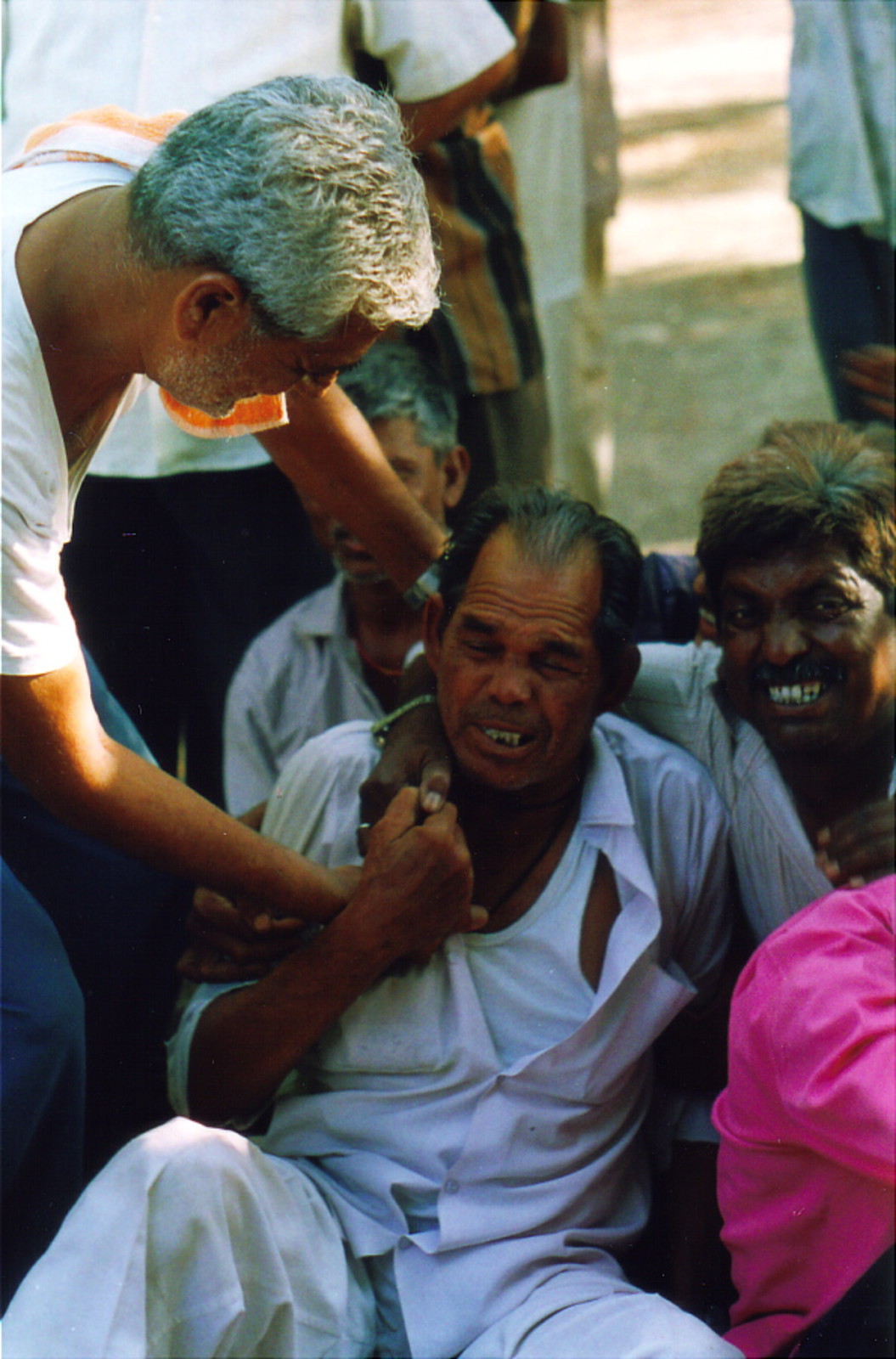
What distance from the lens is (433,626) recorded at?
271 centimetres

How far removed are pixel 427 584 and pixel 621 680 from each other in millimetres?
417

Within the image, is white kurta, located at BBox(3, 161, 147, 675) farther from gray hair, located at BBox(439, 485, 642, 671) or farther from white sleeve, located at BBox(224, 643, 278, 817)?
white sleeve, located at BBox(224, 643, 278, 817)

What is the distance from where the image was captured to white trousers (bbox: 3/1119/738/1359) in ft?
6.65

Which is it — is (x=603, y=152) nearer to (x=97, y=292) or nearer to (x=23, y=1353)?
(x=97, y=292)

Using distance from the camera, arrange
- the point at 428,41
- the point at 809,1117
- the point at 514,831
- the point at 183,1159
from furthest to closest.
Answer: the point at 428,41, the point at 514,831, the point at 183,1159, the point at 809,1117

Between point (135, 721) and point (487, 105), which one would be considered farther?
point (487, 105)

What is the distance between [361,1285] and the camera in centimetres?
238

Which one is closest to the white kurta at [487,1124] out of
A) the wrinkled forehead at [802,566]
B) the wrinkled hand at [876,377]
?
the wrinkled forehead at [802,566]

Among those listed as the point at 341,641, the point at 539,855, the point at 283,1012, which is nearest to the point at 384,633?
the point at 341,641

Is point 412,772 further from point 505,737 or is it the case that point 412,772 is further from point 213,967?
point 213,967

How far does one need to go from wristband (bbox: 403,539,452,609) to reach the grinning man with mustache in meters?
0.47

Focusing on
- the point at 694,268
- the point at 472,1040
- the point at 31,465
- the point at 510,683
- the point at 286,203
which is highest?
the point at 286,203

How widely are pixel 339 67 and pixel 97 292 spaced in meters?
1.42

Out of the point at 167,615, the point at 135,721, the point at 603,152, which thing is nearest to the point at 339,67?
the point at 167,615
